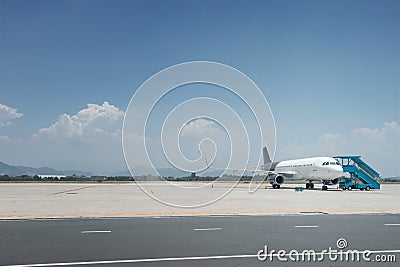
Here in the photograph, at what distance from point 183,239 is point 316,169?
37340 mm

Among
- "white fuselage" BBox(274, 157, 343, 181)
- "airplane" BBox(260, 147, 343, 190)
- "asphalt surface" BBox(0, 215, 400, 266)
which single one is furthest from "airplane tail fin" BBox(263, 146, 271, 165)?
"asphalt surface" BBox(0, 215, 400, 266)

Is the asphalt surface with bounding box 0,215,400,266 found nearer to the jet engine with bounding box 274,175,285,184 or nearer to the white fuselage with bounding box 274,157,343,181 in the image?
the white fuselage with bounding box 274,157,343,181

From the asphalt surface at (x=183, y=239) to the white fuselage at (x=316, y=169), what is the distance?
28.6 m

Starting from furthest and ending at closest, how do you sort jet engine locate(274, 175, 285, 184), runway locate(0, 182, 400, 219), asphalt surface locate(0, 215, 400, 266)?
jet engine locate(274, 175, 285, 184), runway locate(0, 182, 400, 219), asphalt surface locate(0, 215, 400, 266)

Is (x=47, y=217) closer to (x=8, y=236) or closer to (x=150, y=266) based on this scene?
(x=8, y=236)

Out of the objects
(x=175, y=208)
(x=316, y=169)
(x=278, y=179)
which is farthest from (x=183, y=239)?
(x=278, y=179)

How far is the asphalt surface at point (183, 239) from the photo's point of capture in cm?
822

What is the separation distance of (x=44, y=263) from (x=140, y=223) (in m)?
6.65

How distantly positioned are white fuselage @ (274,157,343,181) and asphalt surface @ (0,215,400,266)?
2858 centimetres

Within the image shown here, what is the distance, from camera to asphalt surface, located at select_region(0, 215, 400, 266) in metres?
8.22

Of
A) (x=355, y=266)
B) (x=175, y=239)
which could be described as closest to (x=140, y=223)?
(x=175, y=239)

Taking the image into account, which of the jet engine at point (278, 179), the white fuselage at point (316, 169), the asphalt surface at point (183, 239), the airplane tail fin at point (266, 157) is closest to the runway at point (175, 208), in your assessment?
the asphalt surface at point (183, 239)

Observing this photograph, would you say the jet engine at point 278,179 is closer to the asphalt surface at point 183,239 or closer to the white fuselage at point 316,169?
the white fuselage at point 316,169

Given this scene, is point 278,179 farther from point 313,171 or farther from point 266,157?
point 266,157
